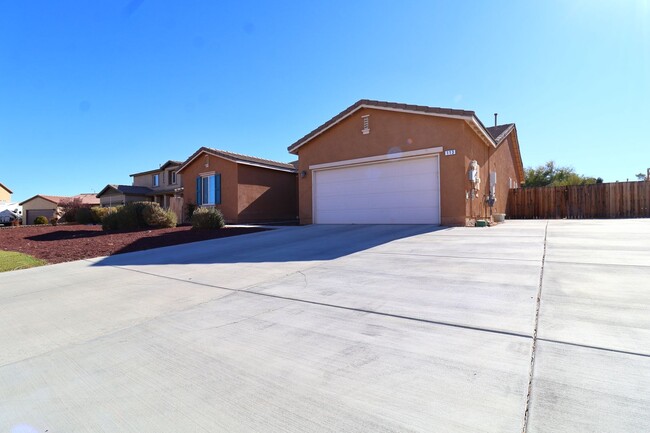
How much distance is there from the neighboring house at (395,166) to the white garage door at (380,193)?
35 mm

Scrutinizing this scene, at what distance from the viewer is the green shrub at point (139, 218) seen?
1580 cm

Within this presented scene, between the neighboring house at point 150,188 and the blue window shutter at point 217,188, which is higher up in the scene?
the neighboring house at point 150,188

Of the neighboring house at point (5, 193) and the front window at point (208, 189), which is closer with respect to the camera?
the front window at point (208, 189)

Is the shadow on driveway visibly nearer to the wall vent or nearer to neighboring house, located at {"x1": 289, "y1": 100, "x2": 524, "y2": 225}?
neighboring house, located at {"x1": 289, "y1": 100, "x2": 524, "y2": 225}

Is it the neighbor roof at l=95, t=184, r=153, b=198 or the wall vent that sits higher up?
Answer: the wall vent

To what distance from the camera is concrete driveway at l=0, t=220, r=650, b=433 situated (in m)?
2.06

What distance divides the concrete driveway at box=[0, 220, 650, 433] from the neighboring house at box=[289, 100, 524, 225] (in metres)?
6.21

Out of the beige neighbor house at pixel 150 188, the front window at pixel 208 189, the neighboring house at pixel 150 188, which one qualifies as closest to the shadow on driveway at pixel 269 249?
the front window at pixel 208 189

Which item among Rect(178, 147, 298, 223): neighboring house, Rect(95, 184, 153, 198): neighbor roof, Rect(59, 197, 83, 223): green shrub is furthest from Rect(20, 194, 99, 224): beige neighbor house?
Rect(178, 147, 298, 223): neighboring house

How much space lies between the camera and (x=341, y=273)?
18.5ft

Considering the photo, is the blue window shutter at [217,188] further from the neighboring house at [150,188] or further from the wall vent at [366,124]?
the neighboring house at [150,188]

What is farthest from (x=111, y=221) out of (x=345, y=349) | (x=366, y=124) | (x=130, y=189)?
(x=130, y=189)

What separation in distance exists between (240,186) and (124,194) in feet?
69.0

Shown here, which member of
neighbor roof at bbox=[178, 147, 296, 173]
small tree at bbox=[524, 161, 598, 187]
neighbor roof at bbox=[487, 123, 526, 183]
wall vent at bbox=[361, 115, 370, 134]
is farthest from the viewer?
small tree at bbox=[524, 161, 598, 187]
